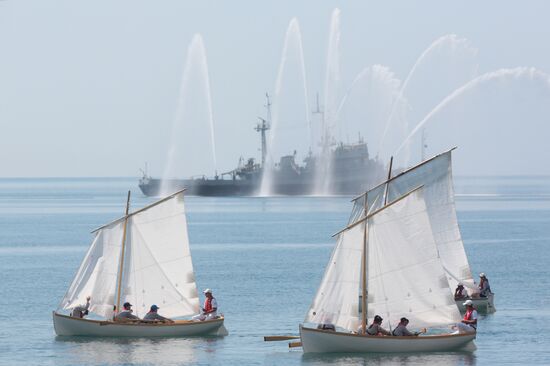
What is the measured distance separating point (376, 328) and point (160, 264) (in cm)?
1098

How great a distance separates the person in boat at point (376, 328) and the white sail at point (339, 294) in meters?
0.57

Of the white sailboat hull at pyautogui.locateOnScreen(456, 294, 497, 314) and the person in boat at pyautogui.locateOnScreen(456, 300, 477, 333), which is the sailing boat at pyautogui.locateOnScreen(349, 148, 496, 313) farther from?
the person in boat at pyautogui.locateOnScreen(456, 300, 477, 333)

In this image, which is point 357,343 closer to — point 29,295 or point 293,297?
point 293,297

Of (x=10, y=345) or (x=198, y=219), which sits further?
(x=198, y=219)

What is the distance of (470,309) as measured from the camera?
144ft

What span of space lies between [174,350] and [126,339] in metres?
3.12

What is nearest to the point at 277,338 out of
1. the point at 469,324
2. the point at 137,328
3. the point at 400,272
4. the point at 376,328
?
the point at 376,328

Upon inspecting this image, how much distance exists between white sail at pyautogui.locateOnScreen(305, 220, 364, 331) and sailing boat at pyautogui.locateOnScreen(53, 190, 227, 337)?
269 inches

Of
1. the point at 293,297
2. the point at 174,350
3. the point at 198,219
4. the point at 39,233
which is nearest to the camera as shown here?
the point at 174,350

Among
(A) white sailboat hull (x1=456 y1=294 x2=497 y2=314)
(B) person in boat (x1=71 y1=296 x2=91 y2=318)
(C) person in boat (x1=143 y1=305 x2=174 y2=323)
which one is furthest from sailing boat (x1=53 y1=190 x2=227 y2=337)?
(A) white sailboat hull (x1=456 y1=294 x2=497 y2=314)

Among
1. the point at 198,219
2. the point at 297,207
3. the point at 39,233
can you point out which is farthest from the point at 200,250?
the point at 297,207

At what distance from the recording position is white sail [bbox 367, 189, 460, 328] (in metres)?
42.4

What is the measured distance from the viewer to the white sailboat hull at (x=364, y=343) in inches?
1629

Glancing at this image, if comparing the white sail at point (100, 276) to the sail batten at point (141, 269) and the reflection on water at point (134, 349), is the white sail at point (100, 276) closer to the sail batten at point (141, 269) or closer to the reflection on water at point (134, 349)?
the sail batten at point (141, 269)
